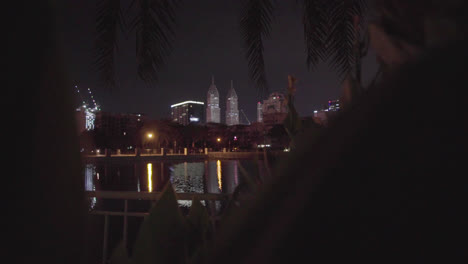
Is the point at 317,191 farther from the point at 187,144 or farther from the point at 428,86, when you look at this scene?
the point at 187,144

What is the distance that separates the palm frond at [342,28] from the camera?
6.70 ft

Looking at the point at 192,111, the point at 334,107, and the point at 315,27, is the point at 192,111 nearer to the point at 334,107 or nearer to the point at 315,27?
the point at 315,27

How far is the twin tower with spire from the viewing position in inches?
119

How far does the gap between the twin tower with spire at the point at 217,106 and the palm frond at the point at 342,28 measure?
1102 mm

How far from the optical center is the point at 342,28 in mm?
2088

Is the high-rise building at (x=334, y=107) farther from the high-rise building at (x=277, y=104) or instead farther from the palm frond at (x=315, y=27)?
the palm frond at (x=315, y=27)

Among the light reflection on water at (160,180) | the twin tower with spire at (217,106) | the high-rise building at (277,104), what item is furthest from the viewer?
the light reflection on water at (160,180)

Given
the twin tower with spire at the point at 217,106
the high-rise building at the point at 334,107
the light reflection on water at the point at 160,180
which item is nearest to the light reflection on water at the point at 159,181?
the light reflection on water at the point at 160,180

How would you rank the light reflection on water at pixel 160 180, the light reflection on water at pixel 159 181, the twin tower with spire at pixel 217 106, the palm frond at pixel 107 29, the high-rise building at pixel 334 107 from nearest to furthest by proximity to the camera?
the high-rise building at pixel 334 107 → the palm frond at pixel 107 29 → the twin tower with spire at pixel 217 106 → the light reflection on water at pixel 159 181 → the light reflection on water at pixel 160 180

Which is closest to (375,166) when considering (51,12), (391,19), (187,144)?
(391,19)

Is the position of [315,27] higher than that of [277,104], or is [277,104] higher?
[315,27]

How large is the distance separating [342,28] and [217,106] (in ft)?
Result: 40.7

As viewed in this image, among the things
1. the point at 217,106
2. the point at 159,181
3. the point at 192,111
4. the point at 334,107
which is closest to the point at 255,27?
the point at 334,107

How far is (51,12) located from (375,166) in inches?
10.9
